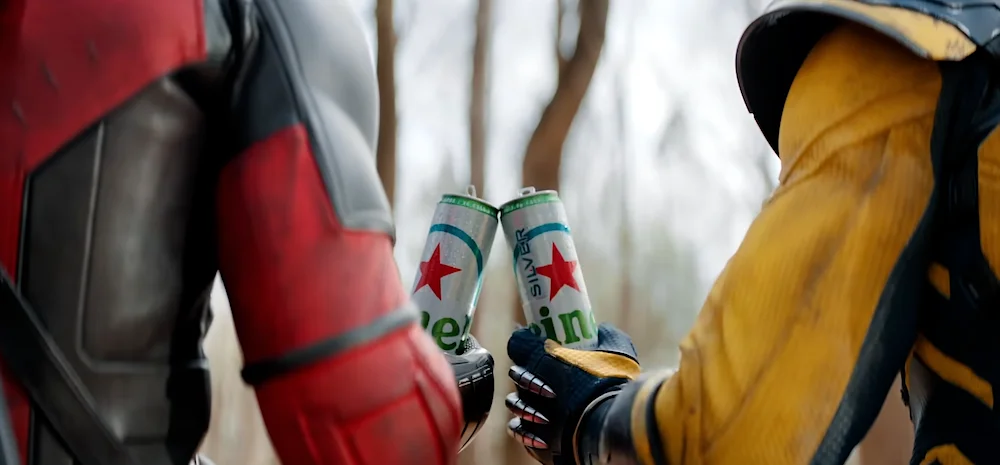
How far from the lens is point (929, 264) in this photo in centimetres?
47

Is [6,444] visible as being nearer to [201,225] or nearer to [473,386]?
[201,225]

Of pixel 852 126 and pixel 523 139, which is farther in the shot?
pixel 523 139

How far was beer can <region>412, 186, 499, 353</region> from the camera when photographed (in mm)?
756

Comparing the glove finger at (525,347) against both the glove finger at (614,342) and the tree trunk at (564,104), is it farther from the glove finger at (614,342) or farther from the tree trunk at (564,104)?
the tree trunk at (564,104)

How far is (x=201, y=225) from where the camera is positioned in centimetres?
45

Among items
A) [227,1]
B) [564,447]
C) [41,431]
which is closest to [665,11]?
[564,447]

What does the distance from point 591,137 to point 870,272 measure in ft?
5.67

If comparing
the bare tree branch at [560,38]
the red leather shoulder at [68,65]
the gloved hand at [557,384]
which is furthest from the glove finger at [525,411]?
the bare tree branch at [560,38]

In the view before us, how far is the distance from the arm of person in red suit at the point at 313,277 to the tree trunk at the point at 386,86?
61.7 inches

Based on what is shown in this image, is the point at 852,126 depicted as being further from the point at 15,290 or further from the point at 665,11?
the point at 665,11

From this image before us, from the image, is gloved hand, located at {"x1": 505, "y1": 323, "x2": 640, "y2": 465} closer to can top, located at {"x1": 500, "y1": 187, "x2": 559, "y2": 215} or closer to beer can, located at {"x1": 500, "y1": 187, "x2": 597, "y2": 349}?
beer can, located at {"x1": 500, "y1": 187, "x2": 597, "y2": 349}

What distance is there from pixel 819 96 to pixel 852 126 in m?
0.04

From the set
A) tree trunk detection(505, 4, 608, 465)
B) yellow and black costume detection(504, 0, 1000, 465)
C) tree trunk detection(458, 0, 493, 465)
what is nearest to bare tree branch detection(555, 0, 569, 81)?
tree trunk detection(505, 4, 608, 465)

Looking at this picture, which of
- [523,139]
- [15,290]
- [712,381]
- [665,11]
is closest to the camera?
[15,290]
